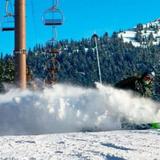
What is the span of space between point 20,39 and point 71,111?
34.4 ft

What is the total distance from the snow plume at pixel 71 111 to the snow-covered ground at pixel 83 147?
3951 mm

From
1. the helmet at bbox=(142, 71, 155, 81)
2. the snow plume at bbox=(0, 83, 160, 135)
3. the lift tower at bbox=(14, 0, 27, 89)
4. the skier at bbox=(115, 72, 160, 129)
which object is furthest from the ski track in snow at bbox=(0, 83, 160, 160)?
the lift tower at bbox=(14, 0, 27, 89)

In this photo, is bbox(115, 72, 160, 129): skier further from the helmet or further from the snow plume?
the snow plume

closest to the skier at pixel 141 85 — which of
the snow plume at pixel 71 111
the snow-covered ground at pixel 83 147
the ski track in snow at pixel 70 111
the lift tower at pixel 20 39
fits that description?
the ski track in snow at pixel 70 111

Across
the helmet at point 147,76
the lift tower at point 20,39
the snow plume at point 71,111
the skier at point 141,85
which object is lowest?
the snow plume at point 71,111

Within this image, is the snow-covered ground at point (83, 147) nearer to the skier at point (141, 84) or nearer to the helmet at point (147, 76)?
the skier at point (141, 84)

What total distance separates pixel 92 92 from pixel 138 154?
7469 millimetres

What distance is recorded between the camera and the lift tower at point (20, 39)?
87.1 feet

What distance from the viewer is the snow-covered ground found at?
9.92 m

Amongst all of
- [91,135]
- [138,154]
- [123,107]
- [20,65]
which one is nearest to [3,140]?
[91,135]

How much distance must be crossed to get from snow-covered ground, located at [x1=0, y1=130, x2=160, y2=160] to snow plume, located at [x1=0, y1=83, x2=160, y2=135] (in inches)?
Result: 156

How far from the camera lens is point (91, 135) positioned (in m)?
12.8

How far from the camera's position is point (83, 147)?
1078cm

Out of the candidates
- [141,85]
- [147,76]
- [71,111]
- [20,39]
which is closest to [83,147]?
[71,111]
